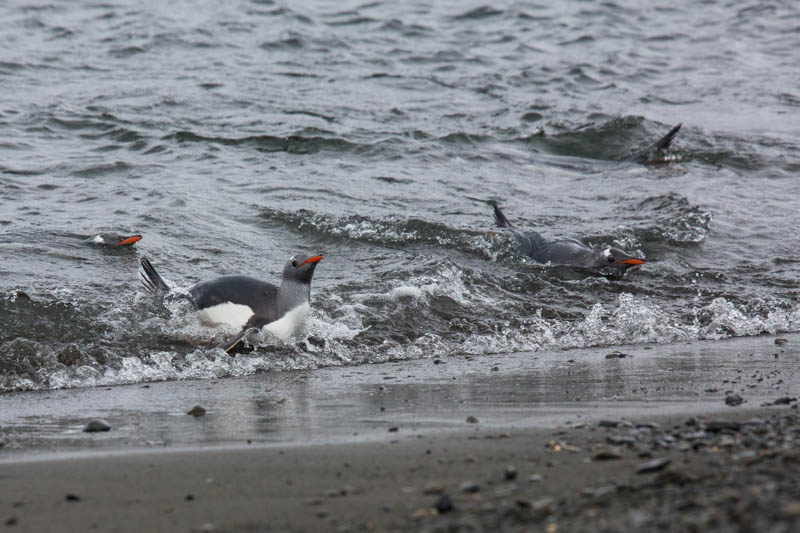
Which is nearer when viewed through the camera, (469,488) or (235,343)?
(469,488)

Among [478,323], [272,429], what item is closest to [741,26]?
[478,323]

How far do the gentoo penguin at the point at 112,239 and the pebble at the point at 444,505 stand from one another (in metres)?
6.10

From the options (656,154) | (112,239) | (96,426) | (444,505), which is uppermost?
(444,505)

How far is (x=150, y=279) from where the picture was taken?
734cm

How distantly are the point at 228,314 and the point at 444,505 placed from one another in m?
3.99

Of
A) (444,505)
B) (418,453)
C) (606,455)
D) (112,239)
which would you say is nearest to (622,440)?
(606,455)

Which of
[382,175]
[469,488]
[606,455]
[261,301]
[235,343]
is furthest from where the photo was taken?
[382,175]

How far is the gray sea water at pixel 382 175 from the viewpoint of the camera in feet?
23.1

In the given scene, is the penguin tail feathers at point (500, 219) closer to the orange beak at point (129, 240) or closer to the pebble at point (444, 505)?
the orange beak at point (129, 240)

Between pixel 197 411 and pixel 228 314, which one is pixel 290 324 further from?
pixel 197 411

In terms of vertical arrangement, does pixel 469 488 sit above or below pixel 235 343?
above

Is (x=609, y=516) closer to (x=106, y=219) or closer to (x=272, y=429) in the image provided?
(x=272, y=429)

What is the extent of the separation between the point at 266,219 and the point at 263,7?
12.1 meters

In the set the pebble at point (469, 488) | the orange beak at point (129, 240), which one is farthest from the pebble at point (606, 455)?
the orange beak at point (129, 240)
